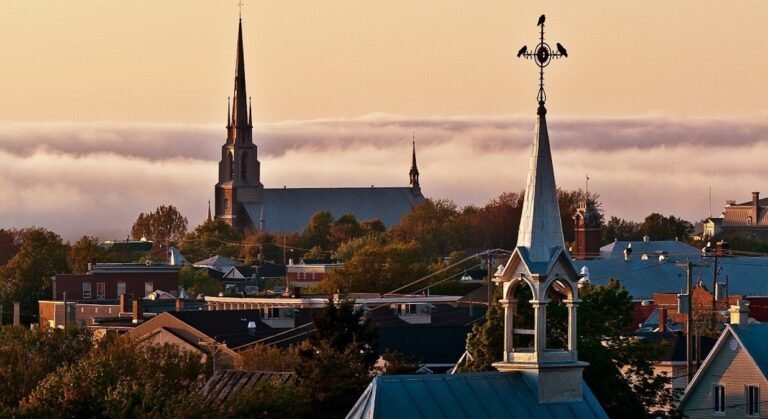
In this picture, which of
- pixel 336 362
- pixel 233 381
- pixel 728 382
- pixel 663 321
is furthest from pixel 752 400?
pixel 663 321

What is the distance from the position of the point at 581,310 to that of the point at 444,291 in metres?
107

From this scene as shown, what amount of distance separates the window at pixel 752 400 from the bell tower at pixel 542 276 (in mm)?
34209

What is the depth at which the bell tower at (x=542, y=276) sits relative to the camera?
5003 cm

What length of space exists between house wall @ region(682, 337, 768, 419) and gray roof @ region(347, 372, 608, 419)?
1372 inches

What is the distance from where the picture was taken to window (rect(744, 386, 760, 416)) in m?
84.6

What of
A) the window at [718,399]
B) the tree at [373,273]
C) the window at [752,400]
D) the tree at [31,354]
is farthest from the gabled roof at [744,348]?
the tree at [373,273]

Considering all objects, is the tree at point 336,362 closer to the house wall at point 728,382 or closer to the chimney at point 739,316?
the house wall at point 728,382

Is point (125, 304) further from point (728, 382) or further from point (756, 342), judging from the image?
point (728, 382)

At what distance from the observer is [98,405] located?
73125 mm

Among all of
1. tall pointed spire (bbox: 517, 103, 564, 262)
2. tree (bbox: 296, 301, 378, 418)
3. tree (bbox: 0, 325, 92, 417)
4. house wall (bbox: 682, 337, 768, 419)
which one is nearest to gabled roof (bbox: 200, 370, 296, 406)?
tree (bbox: 296, 301, 378, 418)

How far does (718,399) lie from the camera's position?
85.2 m

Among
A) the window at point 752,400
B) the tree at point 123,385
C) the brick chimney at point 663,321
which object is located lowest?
the window at point 752,400

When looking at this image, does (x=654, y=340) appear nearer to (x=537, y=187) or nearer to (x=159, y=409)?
(x=159, y=409)

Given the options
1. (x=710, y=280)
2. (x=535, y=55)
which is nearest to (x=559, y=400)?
(x=535, y=55)
